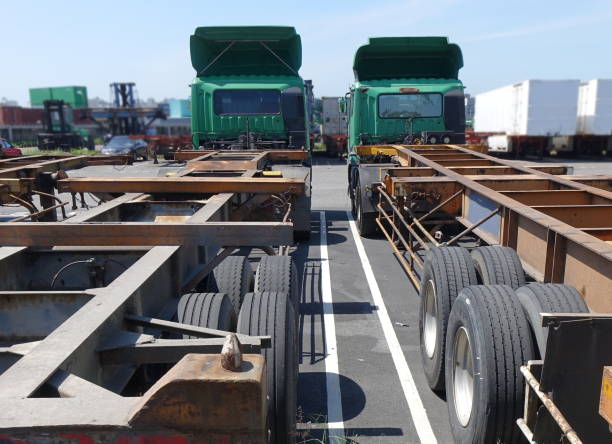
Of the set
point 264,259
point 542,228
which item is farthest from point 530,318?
point 264,259

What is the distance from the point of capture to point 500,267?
156 inches

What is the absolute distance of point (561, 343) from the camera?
2.46 meters

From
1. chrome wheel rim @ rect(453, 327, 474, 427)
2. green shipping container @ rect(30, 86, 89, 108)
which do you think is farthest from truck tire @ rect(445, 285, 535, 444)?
green shipping container @ rect(30, 86, 89, 108)

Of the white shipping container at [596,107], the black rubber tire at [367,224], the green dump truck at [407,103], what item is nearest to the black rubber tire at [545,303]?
the black rubber tire at [367,224]

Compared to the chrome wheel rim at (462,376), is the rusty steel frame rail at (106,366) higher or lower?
higher

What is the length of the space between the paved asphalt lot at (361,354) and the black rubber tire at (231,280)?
38.9 inches

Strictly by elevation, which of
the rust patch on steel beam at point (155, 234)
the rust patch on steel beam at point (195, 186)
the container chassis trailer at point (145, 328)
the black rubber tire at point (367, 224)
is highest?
the rust patch on steel beam at point (195, 186)

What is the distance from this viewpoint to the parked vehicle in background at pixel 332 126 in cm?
3086

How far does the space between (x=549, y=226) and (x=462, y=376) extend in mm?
1196

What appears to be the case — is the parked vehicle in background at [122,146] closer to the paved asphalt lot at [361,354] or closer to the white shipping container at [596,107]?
the paved asphalt lot at [361,354]

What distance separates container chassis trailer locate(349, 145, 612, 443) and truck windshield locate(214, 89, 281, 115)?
603 centimetres

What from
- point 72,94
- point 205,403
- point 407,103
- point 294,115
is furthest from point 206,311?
point 72,94

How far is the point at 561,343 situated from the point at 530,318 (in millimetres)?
649

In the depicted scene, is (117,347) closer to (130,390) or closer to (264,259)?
(130,390)
